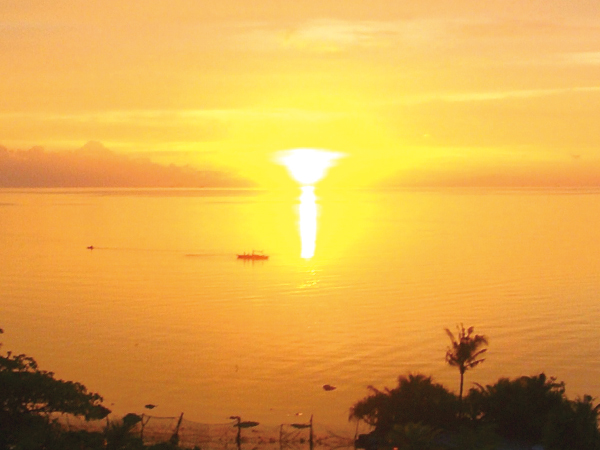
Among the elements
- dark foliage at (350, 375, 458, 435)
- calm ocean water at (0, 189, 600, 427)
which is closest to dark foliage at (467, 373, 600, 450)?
dark foliage at (350, 375, 458, 435)

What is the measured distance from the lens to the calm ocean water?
29.1m

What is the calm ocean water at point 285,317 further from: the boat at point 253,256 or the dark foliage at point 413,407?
the dark foliage at point 413,407

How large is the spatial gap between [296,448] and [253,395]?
6311 mm

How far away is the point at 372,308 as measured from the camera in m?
44.1

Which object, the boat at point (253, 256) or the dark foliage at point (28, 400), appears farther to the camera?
the boat at point (253, 256)

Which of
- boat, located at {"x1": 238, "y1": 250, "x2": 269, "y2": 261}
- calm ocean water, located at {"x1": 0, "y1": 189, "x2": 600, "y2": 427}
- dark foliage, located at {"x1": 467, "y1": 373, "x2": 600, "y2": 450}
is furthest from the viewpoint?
boat, located at {"x1": 238, "y1": 250, "x2": 269, "y2": 261}

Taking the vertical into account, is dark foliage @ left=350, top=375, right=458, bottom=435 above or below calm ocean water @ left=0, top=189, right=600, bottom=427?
below

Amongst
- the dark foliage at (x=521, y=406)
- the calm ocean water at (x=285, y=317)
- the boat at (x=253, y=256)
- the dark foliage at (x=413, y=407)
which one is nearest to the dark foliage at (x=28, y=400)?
the dark foliage at (x=413, y=407)

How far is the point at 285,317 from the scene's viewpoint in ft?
138

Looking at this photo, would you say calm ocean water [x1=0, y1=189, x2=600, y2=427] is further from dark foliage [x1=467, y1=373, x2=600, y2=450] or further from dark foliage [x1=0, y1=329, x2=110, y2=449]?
dark foliage [x1=0, y1=329, x2=110, y2=449]

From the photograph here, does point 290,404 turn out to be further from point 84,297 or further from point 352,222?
point 352,222

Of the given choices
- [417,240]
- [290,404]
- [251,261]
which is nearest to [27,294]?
[251,261]

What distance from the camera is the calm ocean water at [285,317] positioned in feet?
95.5

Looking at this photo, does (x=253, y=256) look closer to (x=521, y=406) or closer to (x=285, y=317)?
(x=285, y=317)
